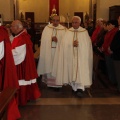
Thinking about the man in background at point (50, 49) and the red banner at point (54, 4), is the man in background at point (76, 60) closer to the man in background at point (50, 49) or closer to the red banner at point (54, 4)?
the man in background at point (50, 49)

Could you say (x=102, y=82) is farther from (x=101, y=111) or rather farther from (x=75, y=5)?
(x=75, y=5)

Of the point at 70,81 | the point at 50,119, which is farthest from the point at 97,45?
the point at 50,119

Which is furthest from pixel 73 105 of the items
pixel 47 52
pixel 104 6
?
pixel 104 6

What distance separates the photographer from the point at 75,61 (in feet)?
21.9

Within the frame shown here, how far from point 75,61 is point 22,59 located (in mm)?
1557

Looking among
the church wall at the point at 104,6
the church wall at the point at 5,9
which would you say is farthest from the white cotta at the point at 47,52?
the church wall at the point at 5,9

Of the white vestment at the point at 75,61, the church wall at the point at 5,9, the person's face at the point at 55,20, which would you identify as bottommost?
the white vestment at the point at 75,61

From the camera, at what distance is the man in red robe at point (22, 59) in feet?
18.0

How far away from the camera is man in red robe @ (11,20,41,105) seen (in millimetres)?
5496

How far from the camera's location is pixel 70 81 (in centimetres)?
670

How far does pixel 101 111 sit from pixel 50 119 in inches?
42.0

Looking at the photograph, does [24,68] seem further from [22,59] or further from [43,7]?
[43,7]

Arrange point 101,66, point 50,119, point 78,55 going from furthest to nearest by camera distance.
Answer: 1. point 101,66
2. point 78,55
3. point 50,119

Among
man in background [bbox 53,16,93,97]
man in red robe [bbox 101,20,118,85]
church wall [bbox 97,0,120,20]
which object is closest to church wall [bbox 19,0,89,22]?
church wall [bbox 97,0,120,20]
